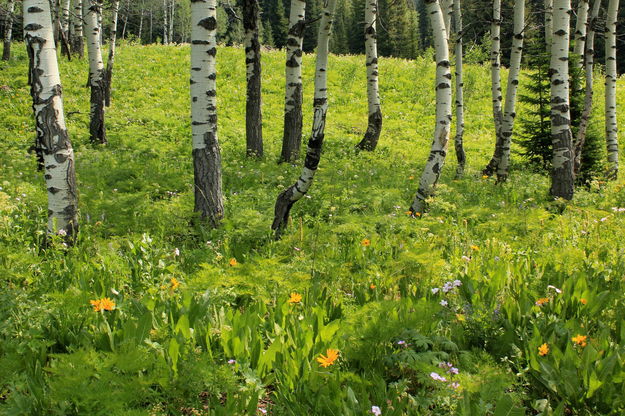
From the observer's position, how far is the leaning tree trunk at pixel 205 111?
6.15 metres

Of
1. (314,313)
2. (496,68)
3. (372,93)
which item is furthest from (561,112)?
(372,93)

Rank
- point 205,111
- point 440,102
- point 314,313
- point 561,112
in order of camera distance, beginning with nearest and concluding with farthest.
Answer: point 314,313 < point 205,111 < point 440,102 < point 561,112

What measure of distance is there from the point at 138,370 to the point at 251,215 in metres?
3.39

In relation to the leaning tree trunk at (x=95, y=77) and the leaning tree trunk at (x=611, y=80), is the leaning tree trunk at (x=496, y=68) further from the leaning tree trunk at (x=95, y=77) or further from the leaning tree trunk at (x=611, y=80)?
the leaning tree trunk at (x=95, y=77)

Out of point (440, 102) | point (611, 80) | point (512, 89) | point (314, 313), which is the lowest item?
point (314, 313)

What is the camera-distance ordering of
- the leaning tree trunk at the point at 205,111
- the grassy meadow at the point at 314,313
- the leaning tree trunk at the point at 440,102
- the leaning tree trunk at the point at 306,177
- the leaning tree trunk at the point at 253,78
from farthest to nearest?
the leaning tree trunk at the point at 253,78, the leaning tree trunk at the point at 440,102, the leaning tree trunk at the point at 205,111, the leaning tree trunk at the point at 306,177, the grassy meadow at the point at 314,313

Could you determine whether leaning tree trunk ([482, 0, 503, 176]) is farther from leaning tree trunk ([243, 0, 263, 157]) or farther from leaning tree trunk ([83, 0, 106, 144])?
leaning tree trunk ([83, 0, 106, 144])

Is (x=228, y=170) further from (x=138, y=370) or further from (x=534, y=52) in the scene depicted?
(x=534, y=52)

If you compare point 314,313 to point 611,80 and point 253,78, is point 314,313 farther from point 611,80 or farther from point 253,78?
point 611,80

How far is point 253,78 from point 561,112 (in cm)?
707

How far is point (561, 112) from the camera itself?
7574 millimetres

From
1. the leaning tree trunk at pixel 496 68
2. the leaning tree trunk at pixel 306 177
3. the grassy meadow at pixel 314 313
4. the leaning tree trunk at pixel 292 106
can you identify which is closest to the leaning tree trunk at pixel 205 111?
the grassy meadow at pixel 314 313

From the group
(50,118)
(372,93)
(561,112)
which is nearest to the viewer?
(50,118)

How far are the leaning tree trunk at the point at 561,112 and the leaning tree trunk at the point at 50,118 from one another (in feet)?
24.1
